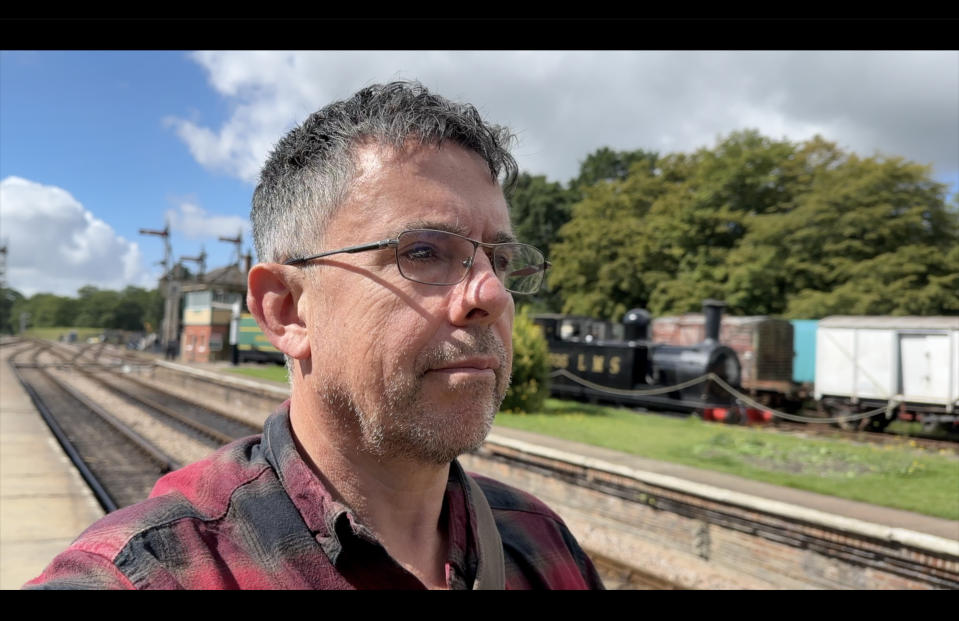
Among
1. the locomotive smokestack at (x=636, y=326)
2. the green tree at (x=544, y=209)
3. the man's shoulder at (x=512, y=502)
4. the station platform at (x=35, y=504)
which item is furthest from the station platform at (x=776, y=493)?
the green tree at (x=544, y=209)

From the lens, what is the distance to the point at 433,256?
1.26 metres

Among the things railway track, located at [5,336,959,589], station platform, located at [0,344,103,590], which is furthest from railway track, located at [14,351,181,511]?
railway track, located at [5,336,959,589]

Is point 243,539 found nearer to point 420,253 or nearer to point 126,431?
point 420,253

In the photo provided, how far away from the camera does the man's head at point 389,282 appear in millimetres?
1188

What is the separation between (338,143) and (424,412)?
1.87 feet

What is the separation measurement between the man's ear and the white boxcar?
16885 millimetres

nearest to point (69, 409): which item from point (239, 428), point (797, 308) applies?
point (239, 428)

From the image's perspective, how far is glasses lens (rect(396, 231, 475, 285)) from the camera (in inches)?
48.4

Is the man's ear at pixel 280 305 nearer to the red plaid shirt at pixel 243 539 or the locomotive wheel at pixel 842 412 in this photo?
the red plaid shirt at pixel 243 539

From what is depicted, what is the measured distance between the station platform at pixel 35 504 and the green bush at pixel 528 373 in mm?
8014

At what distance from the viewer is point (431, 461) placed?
1236 mm

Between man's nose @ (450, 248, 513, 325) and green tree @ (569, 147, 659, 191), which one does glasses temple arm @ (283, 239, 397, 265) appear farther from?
green tree @ (569, 147, 659, 191)

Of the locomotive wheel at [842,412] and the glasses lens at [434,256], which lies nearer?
the glasses lens at [434,256]

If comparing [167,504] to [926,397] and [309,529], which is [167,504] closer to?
[309,529]
